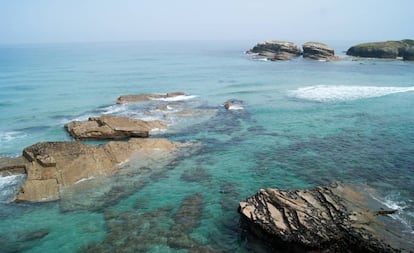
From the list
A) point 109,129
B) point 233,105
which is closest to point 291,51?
point 233,105

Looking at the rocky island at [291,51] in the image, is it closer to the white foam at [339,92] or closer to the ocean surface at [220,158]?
the ocean surface at [220,158]

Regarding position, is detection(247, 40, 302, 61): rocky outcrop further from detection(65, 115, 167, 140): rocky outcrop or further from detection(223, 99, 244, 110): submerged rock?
detection(65, 115, 167, 140): rocky outcrop

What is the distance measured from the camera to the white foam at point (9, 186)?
19753 millimetres

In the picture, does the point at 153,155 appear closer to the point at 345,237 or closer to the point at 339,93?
the point at 345,237

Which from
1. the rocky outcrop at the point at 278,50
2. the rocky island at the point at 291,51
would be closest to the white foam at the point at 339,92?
the rocky island at the point at 291,51

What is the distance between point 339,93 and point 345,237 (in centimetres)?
3668

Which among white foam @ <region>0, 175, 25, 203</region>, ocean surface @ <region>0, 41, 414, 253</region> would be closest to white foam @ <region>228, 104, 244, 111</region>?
ocean surface @ <region>0, 41, 414, 253</region>

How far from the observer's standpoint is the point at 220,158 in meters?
24.9

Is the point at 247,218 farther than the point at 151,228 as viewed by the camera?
No

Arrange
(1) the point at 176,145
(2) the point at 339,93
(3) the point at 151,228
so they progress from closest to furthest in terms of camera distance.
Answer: (3) the point at 151,228
(1) the point at 176,145
(2) the point at 339,93

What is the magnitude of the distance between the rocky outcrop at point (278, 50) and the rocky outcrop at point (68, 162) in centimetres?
7765

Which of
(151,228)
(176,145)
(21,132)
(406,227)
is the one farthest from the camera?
(21,132)

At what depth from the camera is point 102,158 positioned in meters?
23.5

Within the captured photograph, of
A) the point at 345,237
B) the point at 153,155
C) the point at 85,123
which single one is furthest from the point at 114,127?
the point at 345,237
